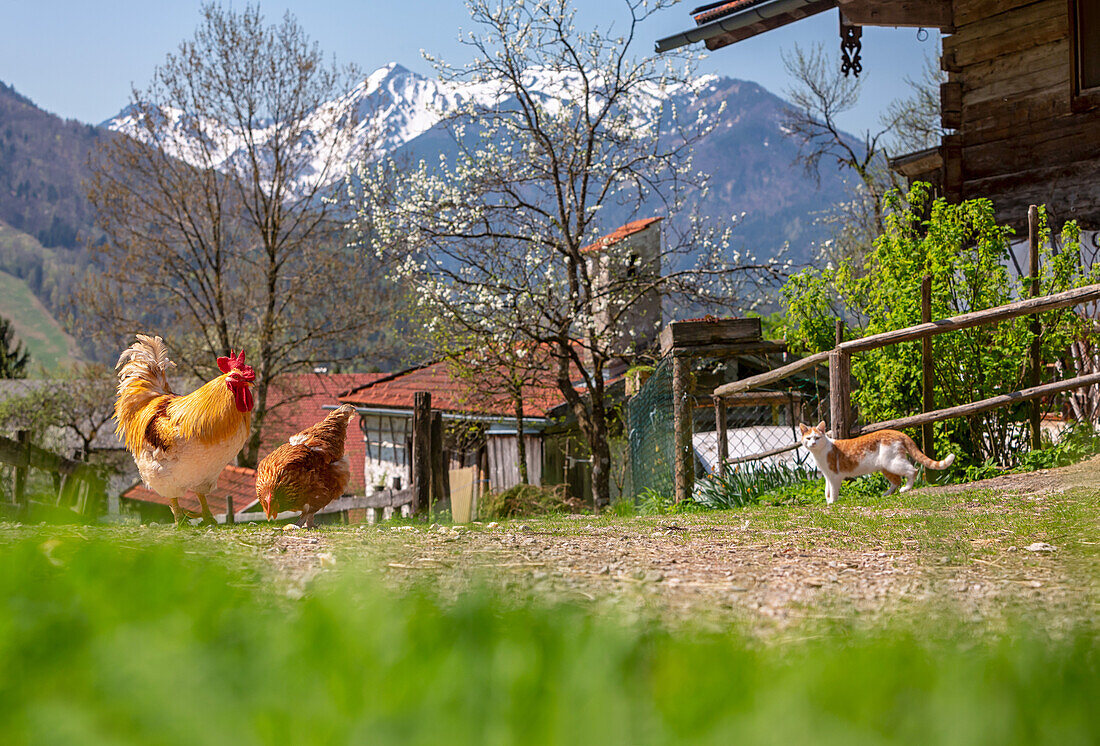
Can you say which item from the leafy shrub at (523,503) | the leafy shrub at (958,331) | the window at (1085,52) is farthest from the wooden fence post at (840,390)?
the leafy shrub at (523,503)

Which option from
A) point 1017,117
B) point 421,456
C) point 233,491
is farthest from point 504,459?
point 1017,117

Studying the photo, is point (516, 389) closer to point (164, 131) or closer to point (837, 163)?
point (164, 131)

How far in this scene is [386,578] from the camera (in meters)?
2.48

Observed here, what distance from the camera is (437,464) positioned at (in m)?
11.8

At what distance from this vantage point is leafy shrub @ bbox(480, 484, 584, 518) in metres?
14.4

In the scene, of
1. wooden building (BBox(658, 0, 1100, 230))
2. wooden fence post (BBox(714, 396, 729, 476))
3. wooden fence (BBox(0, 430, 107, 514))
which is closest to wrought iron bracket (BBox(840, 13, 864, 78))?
wooden building (BBox(658, 0, 1100, 230))

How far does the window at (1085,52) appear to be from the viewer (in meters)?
10.6

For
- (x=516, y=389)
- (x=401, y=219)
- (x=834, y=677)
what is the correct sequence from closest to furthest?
1. (x=834, y=677)
2. (x=401, y=219)
3. (x=516, y=389)

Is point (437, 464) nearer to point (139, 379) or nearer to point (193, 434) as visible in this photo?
point (139, 379)

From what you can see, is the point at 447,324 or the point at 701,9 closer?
→ the point at 701,9

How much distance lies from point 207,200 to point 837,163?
19.1 m

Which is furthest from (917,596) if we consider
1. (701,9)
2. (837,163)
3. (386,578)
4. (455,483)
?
(837,163)

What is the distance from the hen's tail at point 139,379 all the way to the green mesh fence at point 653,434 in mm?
5235

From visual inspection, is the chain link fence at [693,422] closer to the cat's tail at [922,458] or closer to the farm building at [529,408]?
the cat's tail at [922,458]
